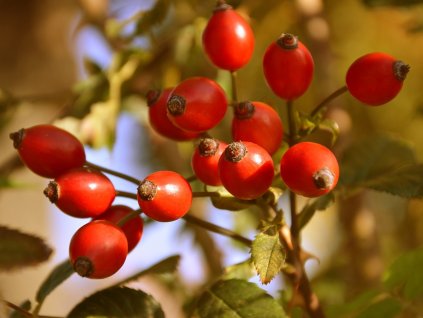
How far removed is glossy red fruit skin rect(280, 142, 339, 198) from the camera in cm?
90

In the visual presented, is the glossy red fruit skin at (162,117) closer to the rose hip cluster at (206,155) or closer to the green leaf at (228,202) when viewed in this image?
the rose hip cluster at (206,155)

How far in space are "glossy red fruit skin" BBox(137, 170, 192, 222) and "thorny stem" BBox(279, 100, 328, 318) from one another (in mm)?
215

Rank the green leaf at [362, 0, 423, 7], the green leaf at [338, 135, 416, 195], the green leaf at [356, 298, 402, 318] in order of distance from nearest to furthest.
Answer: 1. the green leaf at [356, 298, 402, 318]
2. the green leaf at [338, 135, 416, 195]
3. the green leaf at [362, 0, 423, 7]

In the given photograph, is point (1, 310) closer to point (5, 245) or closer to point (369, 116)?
point (5, 245)

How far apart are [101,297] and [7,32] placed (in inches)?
79.0

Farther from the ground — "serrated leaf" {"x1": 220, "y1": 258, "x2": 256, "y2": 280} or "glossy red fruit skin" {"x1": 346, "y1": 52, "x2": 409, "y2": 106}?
"glossy red fruit skin" {"x1": 346, "y1": 52, "x2": 409, "y2": 106}

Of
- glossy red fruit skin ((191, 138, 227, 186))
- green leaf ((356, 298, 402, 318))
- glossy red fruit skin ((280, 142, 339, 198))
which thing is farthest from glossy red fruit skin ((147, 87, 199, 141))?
green leaf ((356, 298, 402, 318))

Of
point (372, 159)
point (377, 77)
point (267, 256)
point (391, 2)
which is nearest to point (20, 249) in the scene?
point (267, 256)

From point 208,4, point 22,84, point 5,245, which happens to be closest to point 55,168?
point 5,245

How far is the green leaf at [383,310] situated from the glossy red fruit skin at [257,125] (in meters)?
0.44

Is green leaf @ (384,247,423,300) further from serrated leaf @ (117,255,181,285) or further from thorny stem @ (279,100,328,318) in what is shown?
serrated leaf @ (117,255,181,285)

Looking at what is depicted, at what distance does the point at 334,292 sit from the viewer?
2.21 m

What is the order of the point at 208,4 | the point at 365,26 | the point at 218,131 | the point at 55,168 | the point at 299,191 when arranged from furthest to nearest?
the point at 365,26
the point at 218,131
the point at 208,4
the point at 55,168
the point at 299,191

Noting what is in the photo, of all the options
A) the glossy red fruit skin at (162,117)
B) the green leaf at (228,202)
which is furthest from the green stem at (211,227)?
the glossy red fruit skin at (162,117)
